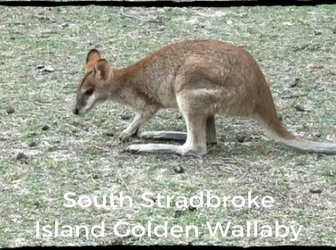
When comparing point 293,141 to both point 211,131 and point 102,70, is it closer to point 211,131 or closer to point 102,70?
point 211,131

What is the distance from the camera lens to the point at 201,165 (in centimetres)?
459

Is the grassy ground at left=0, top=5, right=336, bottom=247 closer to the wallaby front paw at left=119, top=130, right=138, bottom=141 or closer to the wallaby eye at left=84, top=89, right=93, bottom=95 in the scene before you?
the wallaby front paw at left=119, top=130, right=138, bottom=141

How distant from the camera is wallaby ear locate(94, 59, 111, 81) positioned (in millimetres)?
4793

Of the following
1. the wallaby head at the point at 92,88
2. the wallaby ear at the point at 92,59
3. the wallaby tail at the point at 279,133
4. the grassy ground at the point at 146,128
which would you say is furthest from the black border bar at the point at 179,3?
the wallaby tail at the point at 279,133

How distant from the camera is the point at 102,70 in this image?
4.83 meters

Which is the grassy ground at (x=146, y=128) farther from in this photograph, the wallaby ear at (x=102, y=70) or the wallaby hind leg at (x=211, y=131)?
the wallaby ear at (x=102, y=70)

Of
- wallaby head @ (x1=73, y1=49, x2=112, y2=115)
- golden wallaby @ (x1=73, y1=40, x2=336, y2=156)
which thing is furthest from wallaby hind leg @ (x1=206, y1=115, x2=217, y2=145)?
wallaby head @ (x1=73, y1=49, x2=112, y2=115)

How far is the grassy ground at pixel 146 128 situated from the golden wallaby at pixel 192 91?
0.10 m

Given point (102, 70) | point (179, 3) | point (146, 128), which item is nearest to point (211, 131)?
point (146, 128)

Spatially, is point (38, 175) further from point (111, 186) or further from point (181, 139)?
point (181, 139)

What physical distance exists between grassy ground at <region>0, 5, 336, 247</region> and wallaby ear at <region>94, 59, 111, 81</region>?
1.08 feet

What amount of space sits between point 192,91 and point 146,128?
69 centimetres

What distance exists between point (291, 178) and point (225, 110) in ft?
1.58

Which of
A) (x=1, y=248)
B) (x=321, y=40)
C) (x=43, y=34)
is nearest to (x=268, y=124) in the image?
(x=1, y=248)
